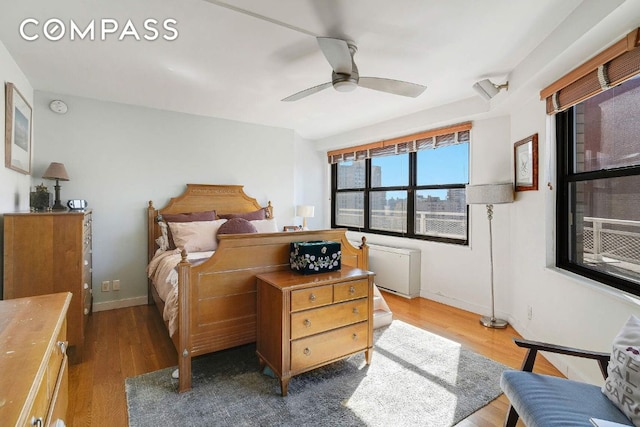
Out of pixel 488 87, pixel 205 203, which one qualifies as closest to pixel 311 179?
pixel 205 203

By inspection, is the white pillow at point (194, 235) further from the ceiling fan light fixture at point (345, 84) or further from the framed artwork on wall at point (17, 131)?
the ceiling fan light fixture at point (345, 84)

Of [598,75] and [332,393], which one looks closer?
[598,75]

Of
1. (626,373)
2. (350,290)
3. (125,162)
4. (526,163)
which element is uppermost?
(125,162)

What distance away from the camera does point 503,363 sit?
242 centimetres

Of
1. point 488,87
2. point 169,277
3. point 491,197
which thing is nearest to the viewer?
point 169,277

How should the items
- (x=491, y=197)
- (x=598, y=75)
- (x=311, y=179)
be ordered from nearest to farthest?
(x=598, y=75) < (x=491, y=197) < (x=311, y=179)

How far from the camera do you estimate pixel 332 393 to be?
2.04m

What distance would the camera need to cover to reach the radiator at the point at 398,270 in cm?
405

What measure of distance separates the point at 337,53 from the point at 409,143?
245 centimetres

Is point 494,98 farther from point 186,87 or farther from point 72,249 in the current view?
point 72,249

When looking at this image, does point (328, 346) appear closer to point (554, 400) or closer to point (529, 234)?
point (554, 400)

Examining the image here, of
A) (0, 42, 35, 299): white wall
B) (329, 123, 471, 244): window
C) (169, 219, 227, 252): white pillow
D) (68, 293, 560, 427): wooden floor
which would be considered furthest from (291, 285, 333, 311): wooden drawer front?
(329, 123, 471, 244): window

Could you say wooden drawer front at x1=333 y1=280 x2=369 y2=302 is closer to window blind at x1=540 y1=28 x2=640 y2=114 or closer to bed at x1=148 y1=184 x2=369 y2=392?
bed at x1=148 y1=184 x2=369 y2=392

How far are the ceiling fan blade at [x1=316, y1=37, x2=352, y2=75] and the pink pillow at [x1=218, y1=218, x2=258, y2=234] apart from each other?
212 centimetres
